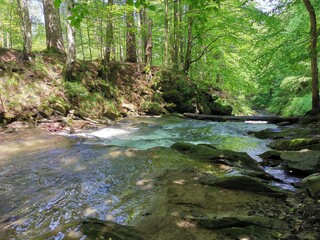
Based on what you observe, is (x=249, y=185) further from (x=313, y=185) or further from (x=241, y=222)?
(x=241, y=222)

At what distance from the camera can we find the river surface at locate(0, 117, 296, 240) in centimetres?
300

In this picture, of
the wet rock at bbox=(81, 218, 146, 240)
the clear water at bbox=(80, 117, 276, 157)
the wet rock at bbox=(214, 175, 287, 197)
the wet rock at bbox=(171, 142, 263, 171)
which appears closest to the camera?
the wet rock at bbox=(81, 218, 146, 240)

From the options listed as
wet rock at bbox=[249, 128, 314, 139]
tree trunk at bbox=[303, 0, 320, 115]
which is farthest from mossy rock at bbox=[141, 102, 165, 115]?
tree trunk at bbox=[303, 0, 320, 115]

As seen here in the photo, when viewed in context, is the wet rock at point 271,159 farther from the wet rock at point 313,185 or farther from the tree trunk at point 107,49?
the tree trunk at point 107,49

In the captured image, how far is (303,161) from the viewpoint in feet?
A: 15.1

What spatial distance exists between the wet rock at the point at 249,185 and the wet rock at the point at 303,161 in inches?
47.5

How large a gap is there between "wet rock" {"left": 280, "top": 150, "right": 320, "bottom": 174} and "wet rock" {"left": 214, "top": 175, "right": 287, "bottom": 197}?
3.95 feet

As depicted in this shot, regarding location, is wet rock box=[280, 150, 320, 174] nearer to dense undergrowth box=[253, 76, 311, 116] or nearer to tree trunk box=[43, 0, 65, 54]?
dense undergrowth box=[253, 76, 311, 116]

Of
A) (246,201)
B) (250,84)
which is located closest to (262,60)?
(246,201)

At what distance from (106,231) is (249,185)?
218cm

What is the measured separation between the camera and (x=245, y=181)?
11.8ft

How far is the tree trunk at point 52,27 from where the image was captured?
1195cm

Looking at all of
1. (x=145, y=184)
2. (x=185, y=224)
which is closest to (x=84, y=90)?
(x=145, y=184)

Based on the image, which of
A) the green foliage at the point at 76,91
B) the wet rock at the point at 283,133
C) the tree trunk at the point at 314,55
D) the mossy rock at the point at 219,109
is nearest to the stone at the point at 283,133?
the wet rock at the point at 283,133
